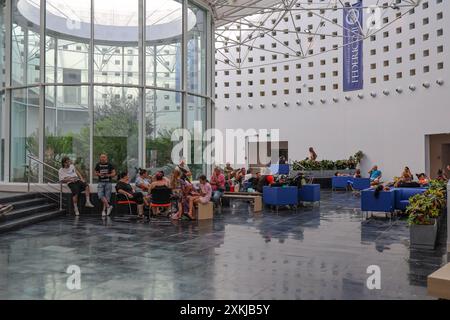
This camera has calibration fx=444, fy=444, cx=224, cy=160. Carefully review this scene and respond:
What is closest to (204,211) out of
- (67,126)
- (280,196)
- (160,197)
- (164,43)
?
(160,197)

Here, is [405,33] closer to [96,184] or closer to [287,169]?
[287,169]

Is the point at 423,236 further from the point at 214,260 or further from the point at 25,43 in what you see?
the point at 25,43

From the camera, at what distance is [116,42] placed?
13758mm

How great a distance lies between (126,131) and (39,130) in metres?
2.55

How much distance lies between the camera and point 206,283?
5.53 metres

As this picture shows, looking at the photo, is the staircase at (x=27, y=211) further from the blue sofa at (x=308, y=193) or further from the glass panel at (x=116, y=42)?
the blue sofa at (x=308, y=193)

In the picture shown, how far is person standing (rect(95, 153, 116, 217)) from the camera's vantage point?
12148 millimetres

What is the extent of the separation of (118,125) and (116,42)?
2578mm

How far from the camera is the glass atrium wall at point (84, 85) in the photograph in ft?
43.6

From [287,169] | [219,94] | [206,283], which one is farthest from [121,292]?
[219,94]

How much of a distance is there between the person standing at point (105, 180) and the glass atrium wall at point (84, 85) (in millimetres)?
1055

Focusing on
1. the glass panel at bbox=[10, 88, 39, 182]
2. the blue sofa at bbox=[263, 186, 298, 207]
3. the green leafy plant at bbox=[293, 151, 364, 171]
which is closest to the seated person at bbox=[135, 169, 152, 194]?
the glass panel at bbox=[10, 88, 39, 182]

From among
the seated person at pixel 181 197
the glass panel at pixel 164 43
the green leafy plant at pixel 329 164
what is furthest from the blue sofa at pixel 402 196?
the green leafy plant at pixel 329 164

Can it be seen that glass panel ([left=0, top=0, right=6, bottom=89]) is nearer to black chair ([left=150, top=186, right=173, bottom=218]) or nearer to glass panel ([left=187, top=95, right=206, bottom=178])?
glass panel ([left=187, top=95, right=206, bottom=178])
